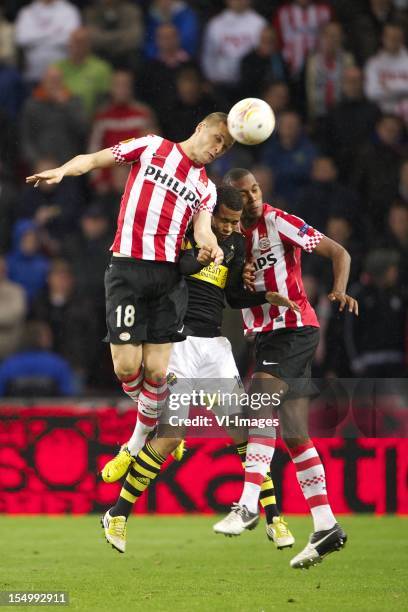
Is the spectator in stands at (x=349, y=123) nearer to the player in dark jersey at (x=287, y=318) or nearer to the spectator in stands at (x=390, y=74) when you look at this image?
the spectator in stands at (x=390, y=74)

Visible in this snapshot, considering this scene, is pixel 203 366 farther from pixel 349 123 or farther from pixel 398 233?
pixel 349 123

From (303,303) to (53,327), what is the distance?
14.9ft

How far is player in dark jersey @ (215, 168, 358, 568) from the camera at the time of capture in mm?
8203

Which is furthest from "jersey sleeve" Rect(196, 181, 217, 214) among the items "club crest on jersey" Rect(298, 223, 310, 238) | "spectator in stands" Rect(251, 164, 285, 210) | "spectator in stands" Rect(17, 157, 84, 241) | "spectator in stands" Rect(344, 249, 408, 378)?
"spectator in stands" Rect(17, 157, 84, 241)

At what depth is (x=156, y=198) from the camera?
26.2 feet

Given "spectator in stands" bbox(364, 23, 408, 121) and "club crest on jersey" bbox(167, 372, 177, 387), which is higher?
"spectator in stands" bbox(364, 23, 408, 121)

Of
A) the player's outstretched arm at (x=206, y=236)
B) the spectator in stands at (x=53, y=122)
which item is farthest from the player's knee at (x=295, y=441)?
the spectator in stands at (x=53, y=122)

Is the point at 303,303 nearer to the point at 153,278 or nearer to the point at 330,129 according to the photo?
the point at 153,278

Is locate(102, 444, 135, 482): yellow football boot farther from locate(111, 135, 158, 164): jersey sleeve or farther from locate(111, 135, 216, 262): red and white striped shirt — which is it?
locate(111, 135, 158, 164): jersey sleeve

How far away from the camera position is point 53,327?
12.6 meters

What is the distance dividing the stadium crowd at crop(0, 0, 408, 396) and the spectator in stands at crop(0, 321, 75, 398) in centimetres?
1

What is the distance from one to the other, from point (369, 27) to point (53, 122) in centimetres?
359

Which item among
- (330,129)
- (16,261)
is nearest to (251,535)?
(16,261)

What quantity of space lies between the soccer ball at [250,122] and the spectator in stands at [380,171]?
5.60m
